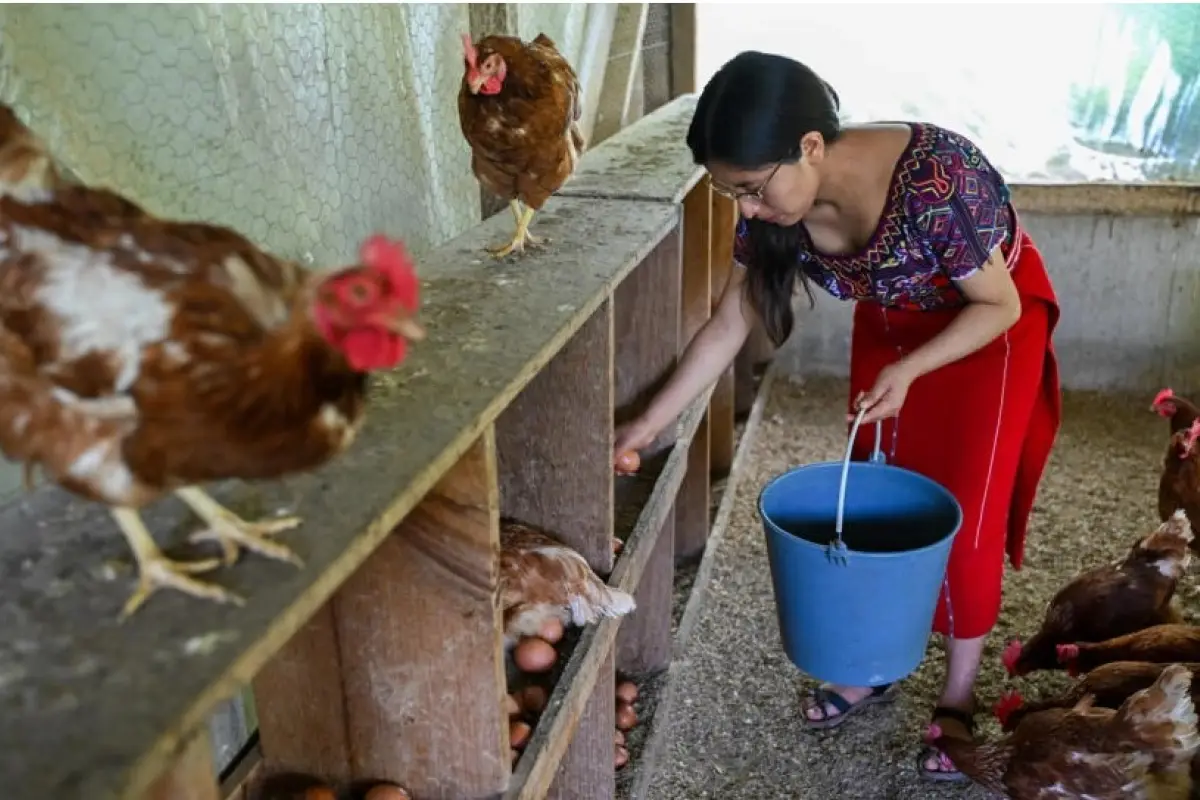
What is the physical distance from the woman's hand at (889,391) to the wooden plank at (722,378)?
103cm

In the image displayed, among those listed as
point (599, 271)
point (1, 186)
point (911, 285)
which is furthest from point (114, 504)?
point (911, 285)

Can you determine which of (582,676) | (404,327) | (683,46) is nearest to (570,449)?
(582,676)

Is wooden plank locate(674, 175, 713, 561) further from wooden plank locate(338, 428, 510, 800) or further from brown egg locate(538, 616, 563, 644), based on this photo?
wooden plank locate(338, 428, 510, 800)

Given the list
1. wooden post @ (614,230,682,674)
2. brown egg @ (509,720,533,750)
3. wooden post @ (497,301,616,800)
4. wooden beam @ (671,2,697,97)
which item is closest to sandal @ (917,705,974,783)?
wooden post @ (614,230,682,674)

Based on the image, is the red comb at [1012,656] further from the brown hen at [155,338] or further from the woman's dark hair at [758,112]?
the brown hen at [155,338]

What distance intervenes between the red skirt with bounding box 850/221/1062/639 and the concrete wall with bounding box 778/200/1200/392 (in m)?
1.95

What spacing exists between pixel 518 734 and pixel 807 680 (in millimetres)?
1113

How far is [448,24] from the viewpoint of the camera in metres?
1.65

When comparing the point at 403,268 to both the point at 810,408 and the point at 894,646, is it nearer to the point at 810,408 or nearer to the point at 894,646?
the point at 894,646

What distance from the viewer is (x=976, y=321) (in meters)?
1.51

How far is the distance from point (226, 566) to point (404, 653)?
0.34 metres

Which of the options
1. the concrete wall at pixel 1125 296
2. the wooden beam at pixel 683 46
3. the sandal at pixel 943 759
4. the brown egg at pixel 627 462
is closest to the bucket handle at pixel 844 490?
the brown egg at pixel 627 462

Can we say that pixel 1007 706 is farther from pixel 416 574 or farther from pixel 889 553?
pixel 416 574

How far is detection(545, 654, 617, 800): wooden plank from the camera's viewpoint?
1.53m
